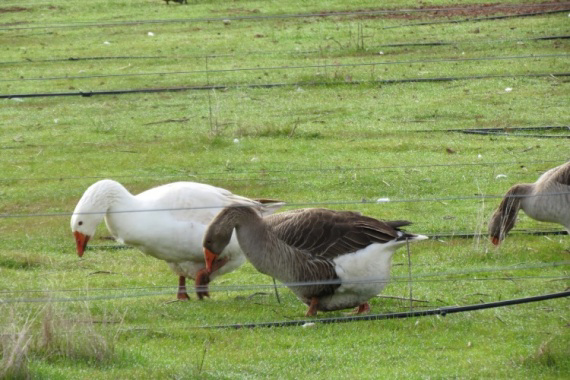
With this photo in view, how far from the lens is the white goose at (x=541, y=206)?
10766 mm

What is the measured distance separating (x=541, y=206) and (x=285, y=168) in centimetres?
467

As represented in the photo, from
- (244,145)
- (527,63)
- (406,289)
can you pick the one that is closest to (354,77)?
(527,63)

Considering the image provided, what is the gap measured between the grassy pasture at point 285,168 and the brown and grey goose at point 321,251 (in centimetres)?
30

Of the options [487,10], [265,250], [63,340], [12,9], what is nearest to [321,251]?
[265,250]

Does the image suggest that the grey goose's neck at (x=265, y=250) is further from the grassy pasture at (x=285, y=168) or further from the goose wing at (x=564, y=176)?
the goose wing at (x=564, y=176)

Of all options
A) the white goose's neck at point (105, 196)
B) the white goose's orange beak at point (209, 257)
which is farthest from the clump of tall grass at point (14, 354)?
the white goose's neck at point (105, 196)

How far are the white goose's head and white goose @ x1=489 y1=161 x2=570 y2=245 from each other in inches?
163

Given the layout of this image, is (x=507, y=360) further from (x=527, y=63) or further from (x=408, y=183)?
(x=527, y=63)

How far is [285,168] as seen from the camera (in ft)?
47.9

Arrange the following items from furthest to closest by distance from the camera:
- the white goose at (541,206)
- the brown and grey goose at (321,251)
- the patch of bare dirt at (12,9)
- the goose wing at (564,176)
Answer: the patch of bare dirt at (12,9) < the goose wing at (564,176) < the white goose at (541,206) < the brown and grey goose at (321,251)

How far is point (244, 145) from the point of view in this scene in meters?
16.0

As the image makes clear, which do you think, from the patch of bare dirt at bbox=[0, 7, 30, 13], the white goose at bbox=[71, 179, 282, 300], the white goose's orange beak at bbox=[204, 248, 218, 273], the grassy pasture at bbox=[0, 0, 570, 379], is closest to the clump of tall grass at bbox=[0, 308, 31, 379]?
the grassy pasture at bbox=[0, 0, 570, 379]

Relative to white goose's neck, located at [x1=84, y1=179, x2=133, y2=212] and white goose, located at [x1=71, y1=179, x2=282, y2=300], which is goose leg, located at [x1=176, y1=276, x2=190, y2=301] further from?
white goose's neck, located at [x1=84, y1=179, x2=133, y2=212]

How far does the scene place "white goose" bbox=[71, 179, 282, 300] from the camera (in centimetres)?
935
